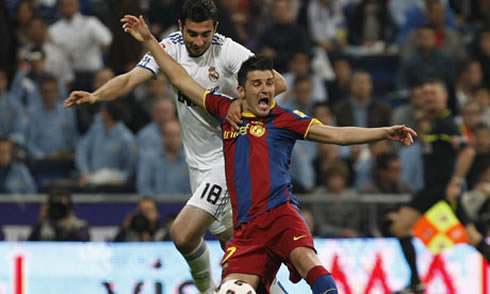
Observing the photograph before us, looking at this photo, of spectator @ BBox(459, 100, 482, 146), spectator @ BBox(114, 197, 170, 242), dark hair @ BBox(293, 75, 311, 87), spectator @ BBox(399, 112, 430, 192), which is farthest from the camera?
dark hair @ BBox(293, 75, 311, 87)

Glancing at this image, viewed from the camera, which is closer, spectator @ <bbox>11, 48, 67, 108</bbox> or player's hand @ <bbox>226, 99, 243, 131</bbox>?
player's hand @ <bbox>226, 99, 243, 131</bbox>

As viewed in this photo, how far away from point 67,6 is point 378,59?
4.07 meters

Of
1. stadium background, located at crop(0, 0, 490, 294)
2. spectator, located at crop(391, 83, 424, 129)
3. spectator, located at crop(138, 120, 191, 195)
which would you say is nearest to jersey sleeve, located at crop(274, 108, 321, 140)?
stadium background, located at crop(0, 0, 490, 294)

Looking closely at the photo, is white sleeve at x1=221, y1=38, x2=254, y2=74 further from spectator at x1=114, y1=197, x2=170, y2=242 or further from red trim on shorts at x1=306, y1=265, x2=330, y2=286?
spectator at x1=114, y1=197, x2=170, y2=242

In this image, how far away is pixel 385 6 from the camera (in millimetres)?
14609

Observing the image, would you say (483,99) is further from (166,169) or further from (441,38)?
(166,169)

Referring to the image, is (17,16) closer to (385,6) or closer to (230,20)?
(230,20)

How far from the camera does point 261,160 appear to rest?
653 cm

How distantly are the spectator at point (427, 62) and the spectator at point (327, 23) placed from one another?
132 cm

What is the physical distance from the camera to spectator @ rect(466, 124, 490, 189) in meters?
10.9

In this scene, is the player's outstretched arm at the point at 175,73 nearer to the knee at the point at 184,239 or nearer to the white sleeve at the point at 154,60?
the white sleeve at the point at 154,60

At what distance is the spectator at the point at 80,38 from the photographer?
13.3 metres

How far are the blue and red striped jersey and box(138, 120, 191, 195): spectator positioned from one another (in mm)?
4453

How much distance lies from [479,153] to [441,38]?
2.98m
